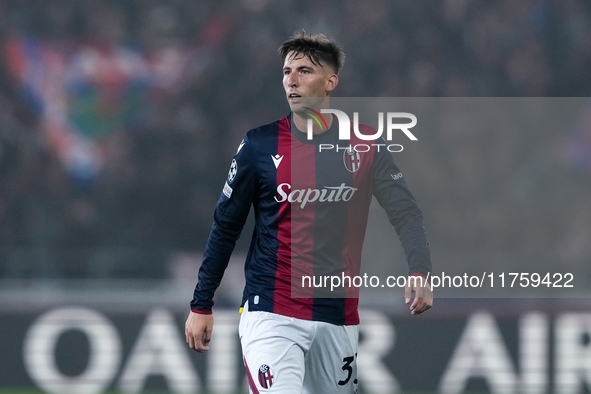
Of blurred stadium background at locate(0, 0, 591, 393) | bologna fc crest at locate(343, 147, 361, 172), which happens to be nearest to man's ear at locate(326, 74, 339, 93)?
bologna fc crest at locate(343, 147, 361, 172)

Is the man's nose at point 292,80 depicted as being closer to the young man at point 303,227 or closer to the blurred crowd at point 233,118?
the young man at point 303,227

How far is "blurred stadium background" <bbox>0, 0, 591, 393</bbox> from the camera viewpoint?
825 cm

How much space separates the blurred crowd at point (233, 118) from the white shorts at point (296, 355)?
16.2 feet

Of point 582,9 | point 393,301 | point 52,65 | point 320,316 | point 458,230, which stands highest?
point 582,9

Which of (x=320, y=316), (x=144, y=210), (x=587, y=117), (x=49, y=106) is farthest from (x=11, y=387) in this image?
(x=587, y=117)

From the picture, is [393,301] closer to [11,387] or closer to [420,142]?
[420,142]

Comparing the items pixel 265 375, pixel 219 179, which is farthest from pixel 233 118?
pixel 265 375

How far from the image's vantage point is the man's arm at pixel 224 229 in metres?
4.18

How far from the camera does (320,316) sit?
4.20 m

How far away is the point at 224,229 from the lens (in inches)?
166

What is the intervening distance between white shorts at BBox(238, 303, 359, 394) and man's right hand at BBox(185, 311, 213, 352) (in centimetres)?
17

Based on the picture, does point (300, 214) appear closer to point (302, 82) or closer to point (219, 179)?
point (302, 82)

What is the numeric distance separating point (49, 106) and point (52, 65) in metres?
0.61

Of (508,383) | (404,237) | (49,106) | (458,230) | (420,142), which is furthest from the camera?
(49,106)
